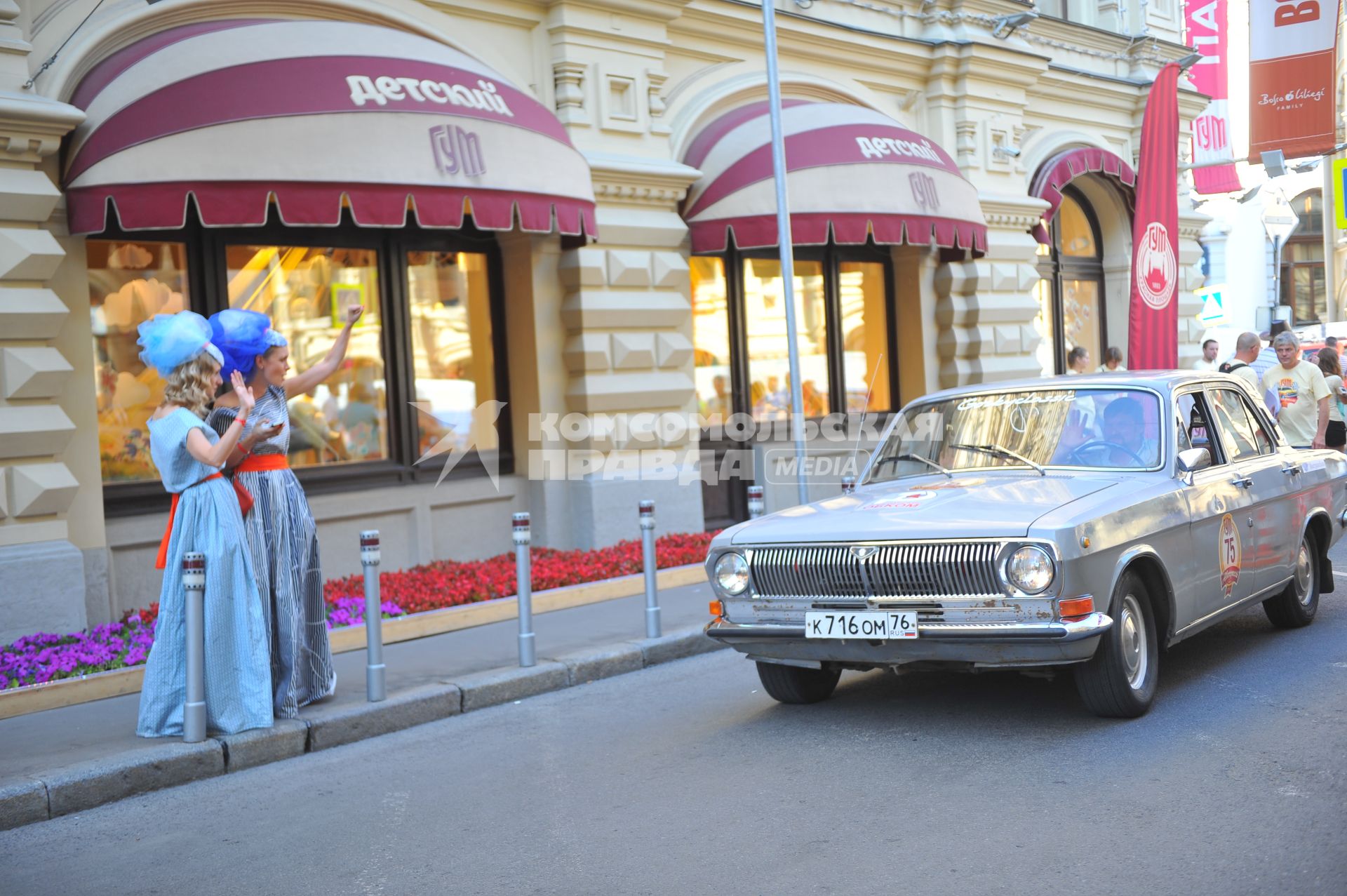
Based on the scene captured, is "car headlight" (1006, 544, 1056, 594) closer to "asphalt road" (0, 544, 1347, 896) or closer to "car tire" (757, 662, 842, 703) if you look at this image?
"asphalt road" (0, 544, 1347, 896)

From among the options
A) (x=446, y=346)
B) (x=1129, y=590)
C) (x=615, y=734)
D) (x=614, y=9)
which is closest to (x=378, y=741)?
(x=615, y=734)

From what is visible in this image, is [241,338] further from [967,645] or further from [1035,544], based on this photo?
[1035,544]

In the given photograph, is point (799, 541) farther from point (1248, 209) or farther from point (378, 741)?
point (1248, 209)

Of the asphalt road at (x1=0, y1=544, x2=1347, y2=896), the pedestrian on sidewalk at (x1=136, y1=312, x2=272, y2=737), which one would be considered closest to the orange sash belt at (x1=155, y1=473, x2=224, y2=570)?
the pedestrian on sidewalk at (x1=136, y1=312, x2=272, y2=737)

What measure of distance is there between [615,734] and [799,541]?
1405 mm

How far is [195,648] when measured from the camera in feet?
20.2

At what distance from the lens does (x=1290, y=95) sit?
17.1 metres

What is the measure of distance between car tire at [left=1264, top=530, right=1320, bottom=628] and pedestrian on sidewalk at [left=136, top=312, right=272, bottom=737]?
570 cm

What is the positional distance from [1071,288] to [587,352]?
1025 centimetres

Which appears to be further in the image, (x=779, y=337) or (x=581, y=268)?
(x=779, y=337)

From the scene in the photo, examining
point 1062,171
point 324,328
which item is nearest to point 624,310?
point 324,328

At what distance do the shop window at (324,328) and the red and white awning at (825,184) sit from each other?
3.37 metres

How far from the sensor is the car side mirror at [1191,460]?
616 centimetres

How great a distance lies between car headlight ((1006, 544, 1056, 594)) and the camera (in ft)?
17.2
